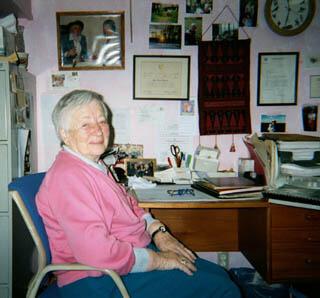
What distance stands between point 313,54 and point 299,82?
227 mm

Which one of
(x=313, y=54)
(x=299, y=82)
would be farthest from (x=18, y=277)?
(x=313, y=54)

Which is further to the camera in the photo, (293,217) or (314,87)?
(314,87)

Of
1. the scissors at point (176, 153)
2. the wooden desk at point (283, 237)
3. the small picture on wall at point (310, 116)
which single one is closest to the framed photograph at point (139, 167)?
the scissors at point (176, 153)

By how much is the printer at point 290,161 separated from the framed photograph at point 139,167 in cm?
75

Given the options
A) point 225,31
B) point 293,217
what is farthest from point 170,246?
point 225,31

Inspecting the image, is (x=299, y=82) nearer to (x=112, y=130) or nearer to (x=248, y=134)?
(x=248, y=134)

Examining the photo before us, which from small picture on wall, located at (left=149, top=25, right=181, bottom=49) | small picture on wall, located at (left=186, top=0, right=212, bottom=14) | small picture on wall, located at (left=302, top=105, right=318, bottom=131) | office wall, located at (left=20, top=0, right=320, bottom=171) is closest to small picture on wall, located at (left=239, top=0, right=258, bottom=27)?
office wall, located at (left=20, top=0, right=320, bottom=171)

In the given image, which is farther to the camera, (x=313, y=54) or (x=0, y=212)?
(x=313, y=54)

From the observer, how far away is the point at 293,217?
1.51 meters

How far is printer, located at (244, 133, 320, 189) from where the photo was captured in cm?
163

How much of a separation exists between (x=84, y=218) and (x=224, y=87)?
1533mm

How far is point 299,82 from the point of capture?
2188 millimetres

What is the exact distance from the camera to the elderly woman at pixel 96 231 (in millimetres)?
1006

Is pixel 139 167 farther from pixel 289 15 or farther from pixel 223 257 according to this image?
pixel 289 15
